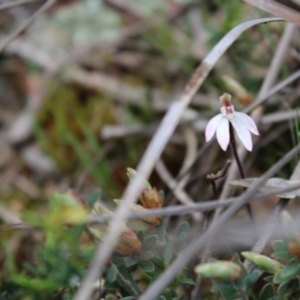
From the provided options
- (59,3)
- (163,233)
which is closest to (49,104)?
(59,3)

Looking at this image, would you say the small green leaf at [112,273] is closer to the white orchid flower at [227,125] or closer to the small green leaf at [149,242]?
the small green leaf at [149,242]

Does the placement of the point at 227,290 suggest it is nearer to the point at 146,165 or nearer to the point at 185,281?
the point at 185,281

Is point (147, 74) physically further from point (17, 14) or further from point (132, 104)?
point (17, 14)

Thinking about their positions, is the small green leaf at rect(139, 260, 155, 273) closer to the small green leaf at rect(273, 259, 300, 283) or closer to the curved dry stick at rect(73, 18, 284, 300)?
the curved dry stick at rect(73, 18, 284, 300)

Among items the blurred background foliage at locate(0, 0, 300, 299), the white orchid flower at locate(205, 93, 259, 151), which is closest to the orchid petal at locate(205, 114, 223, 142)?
the white orchid flower at locate(205, 93, 259, 151)

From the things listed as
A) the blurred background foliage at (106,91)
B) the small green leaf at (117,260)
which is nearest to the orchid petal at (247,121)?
the small green leaf at (117,260)

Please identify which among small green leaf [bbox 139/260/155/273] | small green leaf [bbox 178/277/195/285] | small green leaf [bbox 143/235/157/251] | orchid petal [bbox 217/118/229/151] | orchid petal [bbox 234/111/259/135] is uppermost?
orchid petal [bbox 234/111/259/135]
